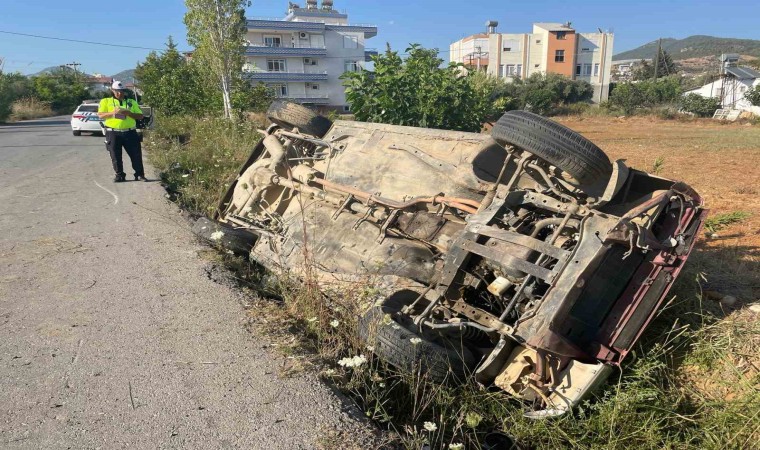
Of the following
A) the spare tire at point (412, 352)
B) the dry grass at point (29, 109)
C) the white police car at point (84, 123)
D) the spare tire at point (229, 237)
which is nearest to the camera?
the spare tire at point (412, 352)

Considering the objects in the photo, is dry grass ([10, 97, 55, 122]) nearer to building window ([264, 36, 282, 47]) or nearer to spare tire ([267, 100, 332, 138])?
building window ([264, 36, 282, 47])

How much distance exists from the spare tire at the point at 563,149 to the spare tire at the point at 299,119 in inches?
128

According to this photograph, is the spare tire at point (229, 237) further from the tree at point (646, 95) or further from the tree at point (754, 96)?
the tree at point (754, 96)

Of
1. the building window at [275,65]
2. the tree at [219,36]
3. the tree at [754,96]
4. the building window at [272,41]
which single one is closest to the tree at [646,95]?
the tree at [754,96]

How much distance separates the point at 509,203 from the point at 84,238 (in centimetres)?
429

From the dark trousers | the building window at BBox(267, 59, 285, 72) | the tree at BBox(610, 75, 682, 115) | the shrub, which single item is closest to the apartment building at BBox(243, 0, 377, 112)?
the building window at BBox(267, 59, 285, 72)

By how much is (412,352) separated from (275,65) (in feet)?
178

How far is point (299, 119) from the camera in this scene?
6363mm

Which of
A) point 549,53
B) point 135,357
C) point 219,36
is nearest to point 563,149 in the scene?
point 135,357

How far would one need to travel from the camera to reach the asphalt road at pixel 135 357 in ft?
8.04

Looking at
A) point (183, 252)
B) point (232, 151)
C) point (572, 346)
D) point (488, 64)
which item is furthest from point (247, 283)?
point (488, 64)

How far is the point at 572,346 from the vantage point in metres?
2.99

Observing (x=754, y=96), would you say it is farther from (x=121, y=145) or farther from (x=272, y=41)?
(x=121, y=145)

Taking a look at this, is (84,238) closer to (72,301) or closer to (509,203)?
(72,301)
